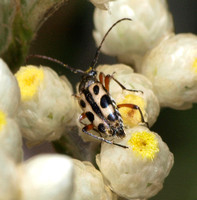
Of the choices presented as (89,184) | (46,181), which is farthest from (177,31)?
(46,181)

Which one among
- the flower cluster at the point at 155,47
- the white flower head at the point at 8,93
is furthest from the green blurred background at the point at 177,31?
the white flower head at the point at 8,93

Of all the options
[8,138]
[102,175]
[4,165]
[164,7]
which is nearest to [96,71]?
[164,7]

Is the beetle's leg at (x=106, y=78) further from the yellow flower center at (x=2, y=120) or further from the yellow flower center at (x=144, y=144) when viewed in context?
the yellow flower center at (x=2, y=120)

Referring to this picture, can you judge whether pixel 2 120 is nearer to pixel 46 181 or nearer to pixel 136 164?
pixel 46 181

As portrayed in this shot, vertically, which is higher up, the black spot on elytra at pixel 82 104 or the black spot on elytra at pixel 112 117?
the black spot on elytra at pixel 82 104

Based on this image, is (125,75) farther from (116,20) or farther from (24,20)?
(24,20)

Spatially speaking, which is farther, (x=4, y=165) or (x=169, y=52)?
(x=169, y=52)

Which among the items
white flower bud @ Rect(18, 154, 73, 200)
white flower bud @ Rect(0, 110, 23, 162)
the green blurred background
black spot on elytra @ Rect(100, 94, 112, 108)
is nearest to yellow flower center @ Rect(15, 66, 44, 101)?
the green blurred background
